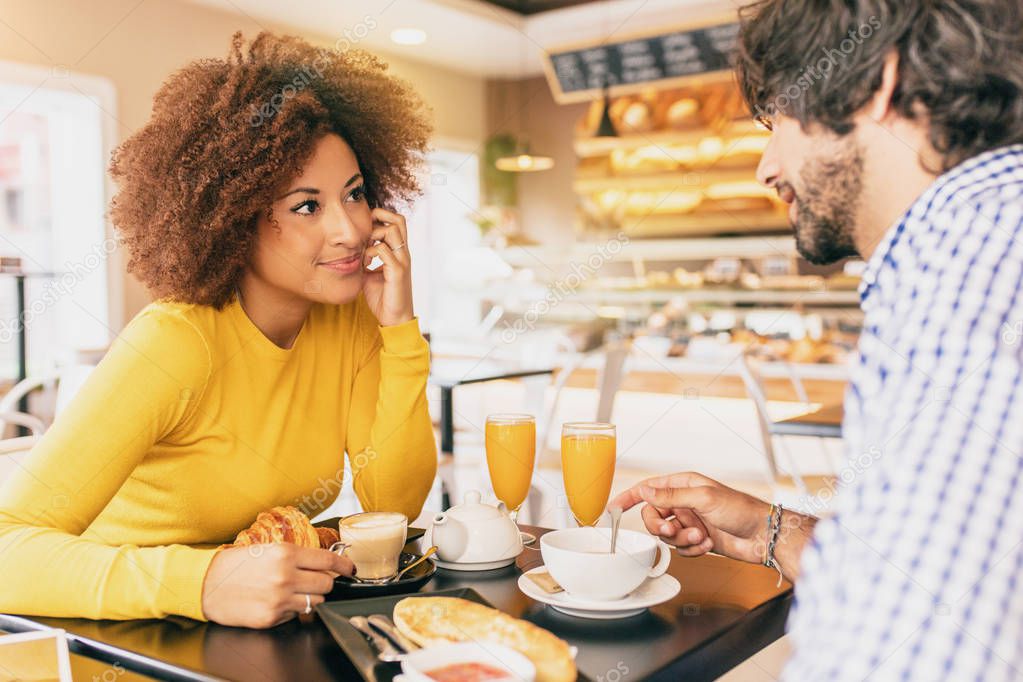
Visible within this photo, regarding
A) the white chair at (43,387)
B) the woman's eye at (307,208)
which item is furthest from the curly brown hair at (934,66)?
the white chair at (43,387)

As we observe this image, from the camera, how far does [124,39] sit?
551 centimetres

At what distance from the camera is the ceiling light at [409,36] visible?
674cm

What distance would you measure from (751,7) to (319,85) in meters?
0.85

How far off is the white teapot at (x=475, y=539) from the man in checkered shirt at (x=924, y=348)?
1.82ft

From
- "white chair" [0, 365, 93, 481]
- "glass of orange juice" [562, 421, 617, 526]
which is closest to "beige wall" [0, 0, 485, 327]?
"white chair" [0, 365, 93, 481]

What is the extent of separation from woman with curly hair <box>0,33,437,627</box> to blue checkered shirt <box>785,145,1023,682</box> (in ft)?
2.11

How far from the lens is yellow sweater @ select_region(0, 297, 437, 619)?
44.9 inches

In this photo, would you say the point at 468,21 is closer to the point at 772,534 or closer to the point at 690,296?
the point at 690,296

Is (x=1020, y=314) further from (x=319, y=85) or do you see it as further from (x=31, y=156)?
(x=31, y=156)

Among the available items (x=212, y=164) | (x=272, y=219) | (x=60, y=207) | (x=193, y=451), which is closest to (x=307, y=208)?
(x=272, y=219)

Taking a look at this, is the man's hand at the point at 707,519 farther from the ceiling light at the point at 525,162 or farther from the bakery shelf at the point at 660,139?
the ceiling light at the point at 525,162

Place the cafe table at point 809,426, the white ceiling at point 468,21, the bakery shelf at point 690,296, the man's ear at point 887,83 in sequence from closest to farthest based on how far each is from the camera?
1. the man's ear at point 887,83
2. the cafe table at point 809,426
3. the bakery shelf at point 690,296
4. the white ceiling at point 468,21

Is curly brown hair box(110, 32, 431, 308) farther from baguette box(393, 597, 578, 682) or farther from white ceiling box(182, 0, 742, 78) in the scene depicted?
white ceiling box(182, 0, 742, 78)

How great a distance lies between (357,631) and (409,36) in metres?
6.44
